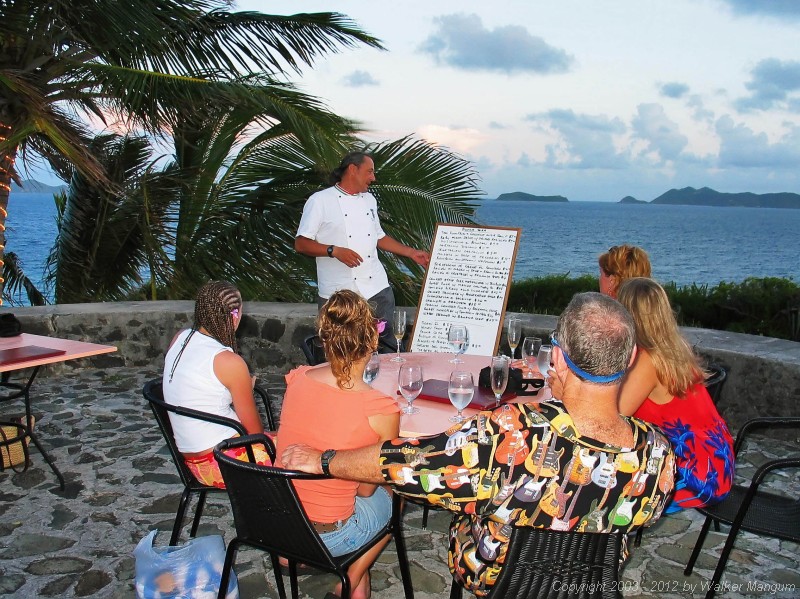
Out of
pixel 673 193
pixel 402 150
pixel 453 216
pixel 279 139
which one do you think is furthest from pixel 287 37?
pixel 673 193

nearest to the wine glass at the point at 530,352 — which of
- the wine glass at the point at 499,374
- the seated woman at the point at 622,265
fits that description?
the seated woman at the point at 622,265

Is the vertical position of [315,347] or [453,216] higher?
[453,216]

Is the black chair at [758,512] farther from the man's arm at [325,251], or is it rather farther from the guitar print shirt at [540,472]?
the man's arm at [325,251]

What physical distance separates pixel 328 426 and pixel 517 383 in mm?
1209

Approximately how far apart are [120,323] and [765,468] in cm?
566

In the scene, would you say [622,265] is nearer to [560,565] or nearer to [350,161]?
[350,161]

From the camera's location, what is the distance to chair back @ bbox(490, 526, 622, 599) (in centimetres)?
189

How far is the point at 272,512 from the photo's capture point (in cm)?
243

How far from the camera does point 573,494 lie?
6.02 feet

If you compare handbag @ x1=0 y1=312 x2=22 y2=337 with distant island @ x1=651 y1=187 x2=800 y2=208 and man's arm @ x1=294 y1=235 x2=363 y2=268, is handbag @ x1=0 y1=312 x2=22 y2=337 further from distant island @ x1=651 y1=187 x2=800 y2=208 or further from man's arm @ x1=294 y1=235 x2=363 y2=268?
distant island @ x1=651 y1=187 x2=800 y2=208

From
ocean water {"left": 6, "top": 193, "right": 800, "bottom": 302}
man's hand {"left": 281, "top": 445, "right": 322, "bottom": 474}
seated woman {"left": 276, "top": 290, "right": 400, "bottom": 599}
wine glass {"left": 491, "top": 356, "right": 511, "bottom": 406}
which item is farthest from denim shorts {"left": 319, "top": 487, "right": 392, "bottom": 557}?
ocean water {"left": 6, "top": 193, "right": 800, "bottom": 302}

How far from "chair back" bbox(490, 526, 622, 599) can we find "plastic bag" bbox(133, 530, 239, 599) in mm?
1266

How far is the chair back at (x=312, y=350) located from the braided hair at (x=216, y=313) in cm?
102

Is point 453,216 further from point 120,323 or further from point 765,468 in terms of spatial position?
point 765,468
